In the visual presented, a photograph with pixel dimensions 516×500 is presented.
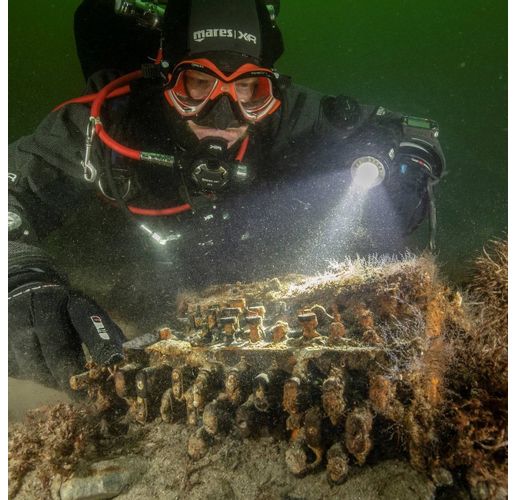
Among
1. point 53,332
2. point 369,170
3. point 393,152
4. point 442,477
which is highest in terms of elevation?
point 393,152

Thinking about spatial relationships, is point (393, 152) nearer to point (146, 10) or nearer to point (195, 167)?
point (195, 167)

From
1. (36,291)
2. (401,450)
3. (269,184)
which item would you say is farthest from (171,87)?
(401,450)

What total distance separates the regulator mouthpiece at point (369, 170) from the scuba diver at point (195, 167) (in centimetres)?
2

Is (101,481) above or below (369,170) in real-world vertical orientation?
below

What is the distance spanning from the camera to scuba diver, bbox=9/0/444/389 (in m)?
3.17

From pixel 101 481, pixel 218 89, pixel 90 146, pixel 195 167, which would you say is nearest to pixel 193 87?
pixel 218 89

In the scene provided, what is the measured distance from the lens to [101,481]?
206 centimetres

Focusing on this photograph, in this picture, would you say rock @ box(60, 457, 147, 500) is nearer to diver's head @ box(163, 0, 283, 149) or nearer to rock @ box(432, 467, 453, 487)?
rock @ box(432, 467, 453, 487)

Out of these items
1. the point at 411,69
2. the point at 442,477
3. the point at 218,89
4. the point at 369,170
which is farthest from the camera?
the point at 411,69

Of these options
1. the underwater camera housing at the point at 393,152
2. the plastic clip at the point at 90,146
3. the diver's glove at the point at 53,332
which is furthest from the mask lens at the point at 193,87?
the diver's glove at the point at 53,332

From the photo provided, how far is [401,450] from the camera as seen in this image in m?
1.87

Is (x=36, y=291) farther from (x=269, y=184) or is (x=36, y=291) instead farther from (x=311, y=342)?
(x=269, y=184)

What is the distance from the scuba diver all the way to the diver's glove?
0.01 metres

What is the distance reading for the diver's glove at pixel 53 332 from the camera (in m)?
2.85
